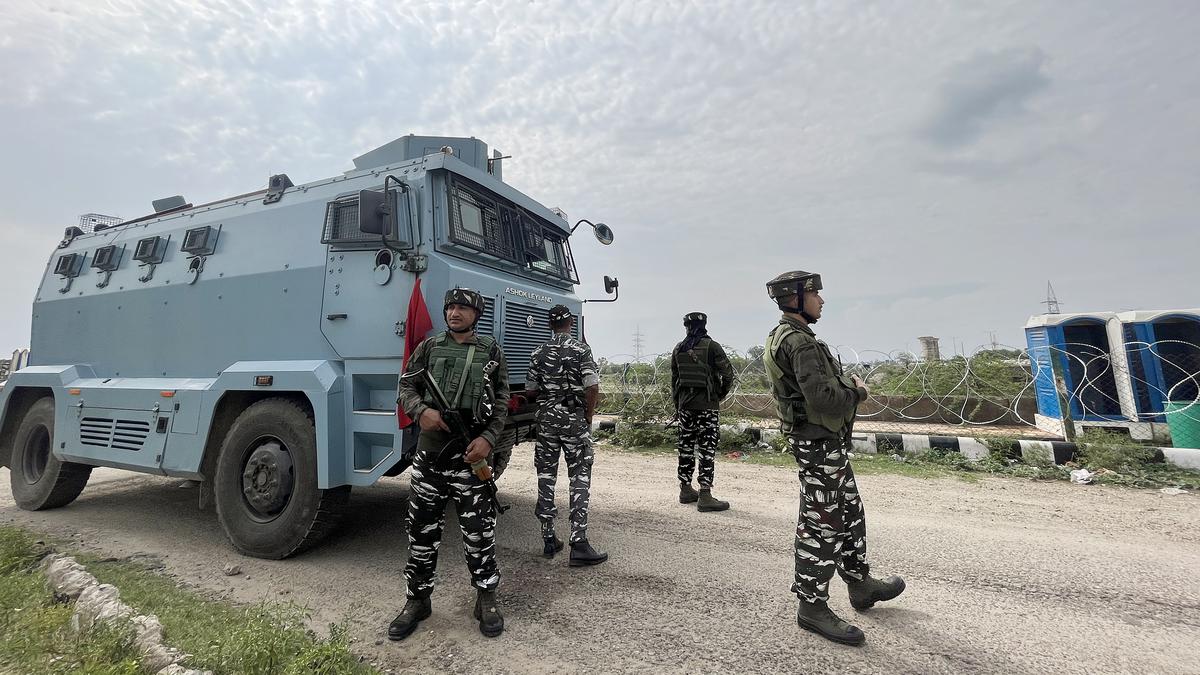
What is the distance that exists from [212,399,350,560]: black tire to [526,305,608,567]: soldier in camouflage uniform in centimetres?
155

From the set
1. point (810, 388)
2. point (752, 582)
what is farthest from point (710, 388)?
point (810, 388)

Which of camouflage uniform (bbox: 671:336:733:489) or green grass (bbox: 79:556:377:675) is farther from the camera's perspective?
camouflage uniform (bbox: 671:336:733:489)

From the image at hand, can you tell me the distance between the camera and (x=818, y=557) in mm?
2695

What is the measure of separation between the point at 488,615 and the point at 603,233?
4128 mm

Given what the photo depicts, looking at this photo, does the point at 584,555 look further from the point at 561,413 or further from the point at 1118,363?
the point at 1118,363

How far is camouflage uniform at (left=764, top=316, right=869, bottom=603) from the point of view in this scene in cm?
269

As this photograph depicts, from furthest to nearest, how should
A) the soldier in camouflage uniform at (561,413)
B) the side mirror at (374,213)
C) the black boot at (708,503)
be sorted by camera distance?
the black boot at (708,503) → the soldier in camouflage uniform at (561,413) → the side mirror at (374,213)

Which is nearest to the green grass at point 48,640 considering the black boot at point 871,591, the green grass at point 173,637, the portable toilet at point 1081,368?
the green grass at point 173,637

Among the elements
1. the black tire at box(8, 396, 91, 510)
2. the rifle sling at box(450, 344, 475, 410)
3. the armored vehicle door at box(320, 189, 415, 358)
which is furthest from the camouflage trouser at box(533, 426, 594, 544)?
the black tire at box(8, 396, 91, 510)

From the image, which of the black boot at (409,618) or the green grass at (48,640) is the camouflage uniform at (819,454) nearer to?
the black boot at (409,618)

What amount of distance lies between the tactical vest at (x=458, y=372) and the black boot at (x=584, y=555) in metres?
1.49

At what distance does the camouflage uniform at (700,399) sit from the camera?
5.20 meters

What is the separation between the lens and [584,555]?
3.68 m

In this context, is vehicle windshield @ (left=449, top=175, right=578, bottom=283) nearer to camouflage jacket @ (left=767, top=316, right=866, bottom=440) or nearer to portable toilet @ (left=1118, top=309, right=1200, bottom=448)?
camouflage jacket @ (left=767, top=316, right=866, bottom=440)
